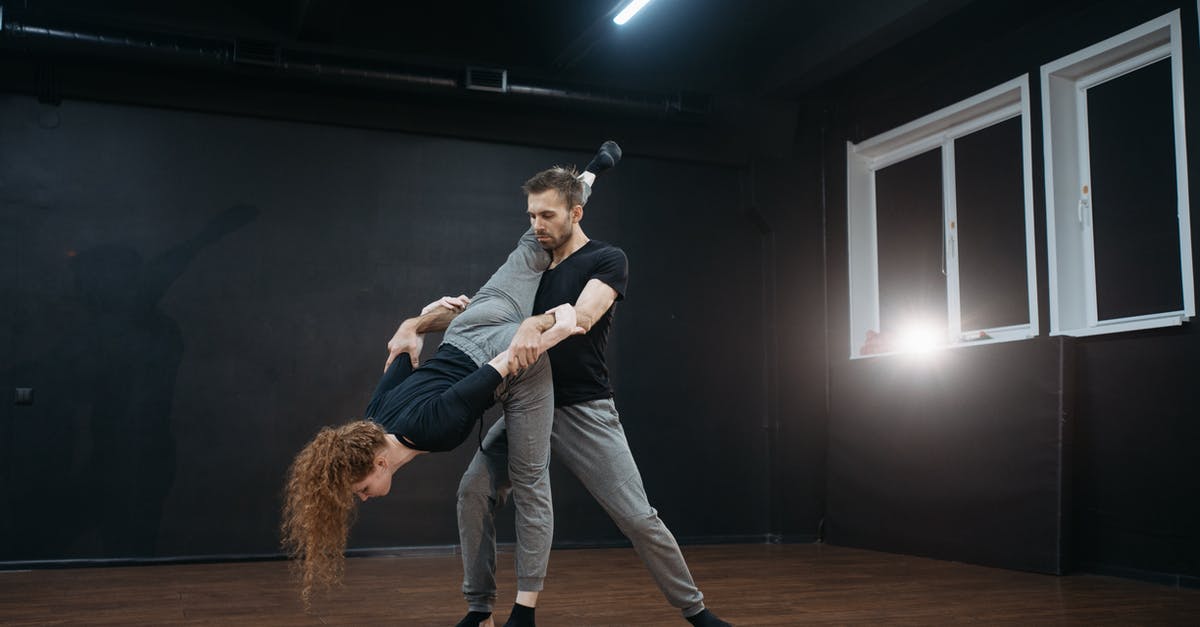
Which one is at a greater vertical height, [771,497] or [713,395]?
→ [713,395]

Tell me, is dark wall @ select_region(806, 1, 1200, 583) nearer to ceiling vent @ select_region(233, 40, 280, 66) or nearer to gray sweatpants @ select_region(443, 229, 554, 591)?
gray sweatpants @ select_region(443, 229, 554, 591)

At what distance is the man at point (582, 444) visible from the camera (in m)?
2.77

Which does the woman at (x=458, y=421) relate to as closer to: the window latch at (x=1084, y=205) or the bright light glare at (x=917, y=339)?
the window latch at (x=1084, y=205)

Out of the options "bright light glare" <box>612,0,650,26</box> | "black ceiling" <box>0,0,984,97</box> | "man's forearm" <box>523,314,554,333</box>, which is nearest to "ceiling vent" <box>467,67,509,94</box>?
"black ceiling" <box>0,0,984,97</box>

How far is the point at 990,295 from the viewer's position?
545 centimetres

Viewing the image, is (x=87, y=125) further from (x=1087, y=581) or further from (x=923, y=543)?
(x=1087, y=581)

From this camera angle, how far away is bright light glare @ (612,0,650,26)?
5062 mm

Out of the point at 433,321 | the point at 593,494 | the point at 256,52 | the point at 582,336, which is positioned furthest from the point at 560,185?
the point at 256,52

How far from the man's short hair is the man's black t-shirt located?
0.55 feet

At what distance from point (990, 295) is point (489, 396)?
3800mm

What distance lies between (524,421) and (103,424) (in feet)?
10.8

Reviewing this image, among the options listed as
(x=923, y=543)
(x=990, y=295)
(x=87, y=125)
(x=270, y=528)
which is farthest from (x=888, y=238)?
(x=87, y=125)

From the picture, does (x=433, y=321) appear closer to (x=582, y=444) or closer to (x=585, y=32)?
(x=582, y=444)

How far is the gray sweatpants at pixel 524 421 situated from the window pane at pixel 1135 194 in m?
3.26
